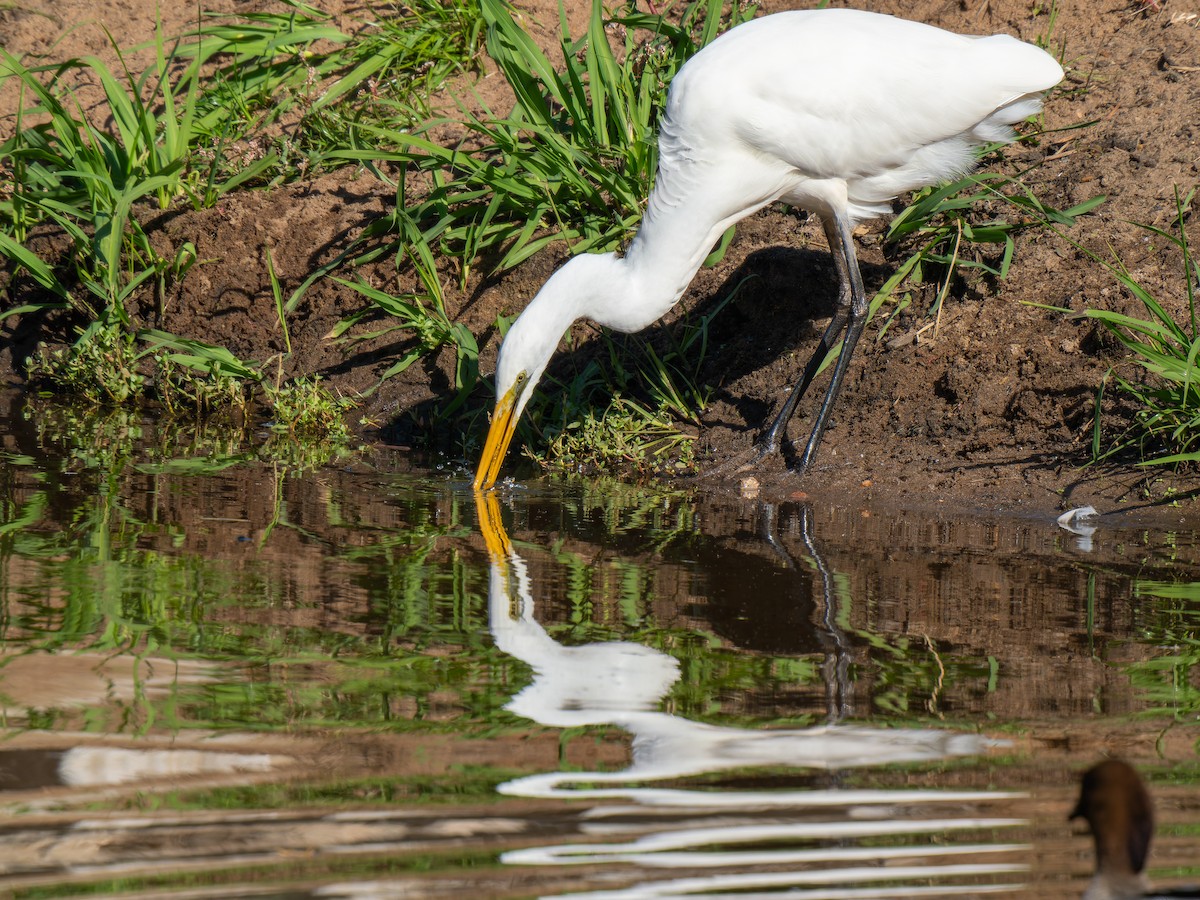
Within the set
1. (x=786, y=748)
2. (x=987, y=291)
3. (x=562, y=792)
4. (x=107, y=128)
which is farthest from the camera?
(x=107, y=128)

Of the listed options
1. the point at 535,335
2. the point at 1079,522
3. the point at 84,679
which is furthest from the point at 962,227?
the point at 84,679

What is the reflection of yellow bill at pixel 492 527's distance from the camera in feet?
13.6

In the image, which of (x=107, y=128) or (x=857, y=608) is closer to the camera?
(x=857, y=608)

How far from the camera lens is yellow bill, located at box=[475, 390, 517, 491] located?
5.08 m

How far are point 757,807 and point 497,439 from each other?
2861 mm

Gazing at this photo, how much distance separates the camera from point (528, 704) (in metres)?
2.88

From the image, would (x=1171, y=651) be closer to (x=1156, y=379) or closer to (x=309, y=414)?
(x=1156, y=379)

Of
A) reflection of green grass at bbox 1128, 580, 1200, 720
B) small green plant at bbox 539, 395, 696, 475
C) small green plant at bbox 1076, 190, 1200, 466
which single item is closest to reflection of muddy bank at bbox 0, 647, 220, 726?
reflection of green grass at bbox 1128, 580, 1200, 720

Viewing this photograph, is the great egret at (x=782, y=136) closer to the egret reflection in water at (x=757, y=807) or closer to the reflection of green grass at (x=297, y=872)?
the egret reflection in water at (x=757, y=807)

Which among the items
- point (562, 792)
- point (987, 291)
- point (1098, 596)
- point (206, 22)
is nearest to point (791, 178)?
point (987, 291)

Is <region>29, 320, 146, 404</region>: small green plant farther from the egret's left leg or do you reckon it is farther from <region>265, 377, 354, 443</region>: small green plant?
the egret's left leg

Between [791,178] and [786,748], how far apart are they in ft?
10.3

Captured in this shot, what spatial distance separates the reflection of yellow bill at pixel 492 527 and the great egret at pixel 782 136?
14 centimetres

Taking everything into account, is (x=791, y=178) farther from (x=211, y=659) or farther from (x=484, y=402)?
(x=211, y=659)
